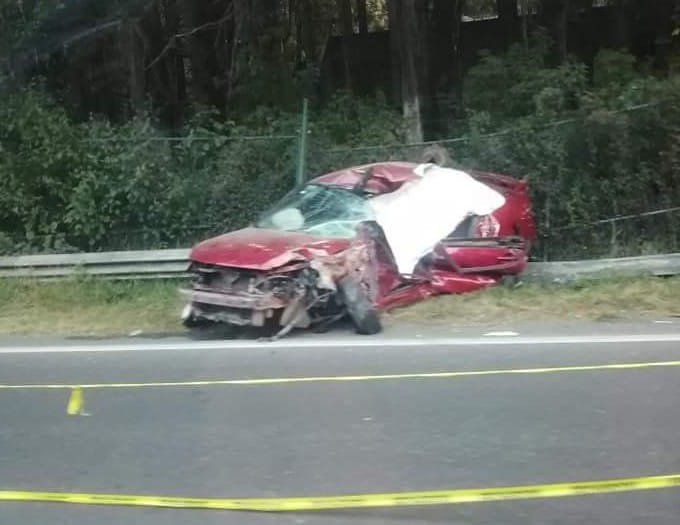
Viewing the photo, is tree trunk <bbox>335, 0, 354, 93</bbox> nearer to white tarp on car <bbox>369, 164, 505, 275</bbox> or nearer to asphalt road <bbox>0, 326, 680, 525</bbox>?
white tarp on car <bbox>369, 164, 505, 275</bbox>

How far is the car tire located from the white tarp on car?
113 cm

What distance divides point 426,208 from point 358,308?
1969 mm

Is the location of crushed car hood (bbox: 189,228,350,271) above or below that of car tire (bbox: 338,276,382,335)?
above

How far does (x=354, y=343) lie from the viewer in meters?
9.38

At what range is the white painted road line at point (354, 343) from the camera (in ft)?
30.0

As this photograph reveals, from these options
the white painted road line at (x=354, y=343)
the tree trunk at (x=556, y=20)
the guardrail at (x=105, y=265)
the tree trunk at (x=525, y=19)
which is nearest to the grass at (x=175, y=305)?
the guardrail at (x=105, y=265)

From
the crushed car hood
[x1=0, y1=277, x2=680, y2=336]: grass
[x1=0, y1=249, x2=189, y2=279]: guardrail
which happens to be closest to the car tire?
the crushed car hood

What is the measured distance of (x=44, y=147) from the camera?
14.6 metres

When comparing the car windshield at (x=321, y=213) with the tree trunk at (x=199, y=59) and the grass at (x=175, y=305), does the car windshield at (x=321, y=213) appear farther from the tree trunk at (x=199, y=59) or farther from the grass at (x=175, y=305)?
the tree trunk at (x=199, y=59)

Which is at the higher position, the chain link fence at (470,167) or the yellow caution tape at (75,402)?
the chain link fence at (470,167)

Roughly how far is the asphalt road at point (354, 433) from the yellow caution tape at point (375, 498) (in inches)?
3.2

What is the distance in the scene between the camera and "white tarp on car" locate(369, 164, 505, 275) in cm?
1101

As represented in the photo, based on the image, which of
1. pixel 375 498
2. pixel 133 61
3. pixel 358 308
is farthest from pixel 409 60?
pixel 375 498

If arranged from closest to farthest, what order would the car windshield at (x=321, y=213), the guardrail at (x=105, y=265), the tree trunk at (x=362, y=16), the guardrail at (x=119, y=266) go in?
the car windshield at (x=321, y=213) → the guardrail at (x=119, y=266) → the guardrail at (x=105, y=265) → the tree trunk at (x=362, y=16)
